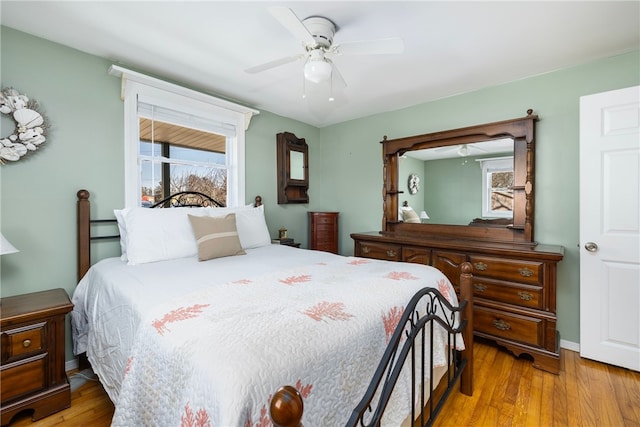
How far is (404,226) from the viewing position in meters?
3.47

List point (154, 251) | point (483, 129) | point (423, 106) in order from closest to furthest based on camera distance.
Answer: point (154, 251), point (483, 129), point (423, 106)

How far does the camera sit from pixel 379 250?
10.5 feet

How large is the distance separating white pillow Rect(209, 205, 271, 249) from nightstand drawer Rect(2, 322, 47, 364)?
1321mm

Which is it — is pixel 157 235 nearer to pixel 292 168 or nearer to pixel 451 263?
pixel 292 168

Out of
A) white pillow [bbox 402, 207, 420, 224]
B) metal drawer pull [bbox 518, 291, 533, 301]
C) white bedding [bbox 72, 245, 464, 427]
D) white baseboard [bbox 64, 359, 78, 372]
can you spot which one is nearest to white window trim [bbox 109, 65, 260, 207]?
white bedding [bbox 72, 245, 464, 427]

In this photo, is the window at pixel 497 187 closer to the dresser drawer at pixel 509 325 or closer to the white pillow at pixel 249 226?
the dresser drawer at pixel 509 325

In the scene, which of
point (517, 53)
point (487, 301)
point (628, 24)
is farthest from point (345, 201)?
point (628, 24)

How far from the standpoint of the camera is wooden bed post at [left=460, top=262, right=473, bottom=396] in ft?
5.86

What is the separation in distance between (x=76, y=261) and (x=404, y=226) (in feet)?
10.4

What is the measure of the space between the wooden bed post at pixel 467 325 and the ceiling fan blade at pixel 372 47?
1383 millimetres

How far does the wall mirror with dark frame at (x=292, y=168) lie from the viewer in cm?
378

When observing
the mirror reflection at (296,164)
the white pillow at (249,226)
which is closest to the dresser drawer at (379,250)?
the white pillow at (249,226)

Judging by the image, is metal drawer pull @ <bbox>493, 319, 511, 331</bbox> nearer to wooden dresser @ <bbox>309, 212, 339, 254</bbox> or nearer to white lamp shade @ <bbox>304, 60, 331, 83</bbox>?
wooden dresser @ <bbox>309, 212, 339, 254</bbox>

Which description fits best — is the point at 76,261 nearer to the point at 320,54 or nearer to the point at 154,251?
the point at 154,251
